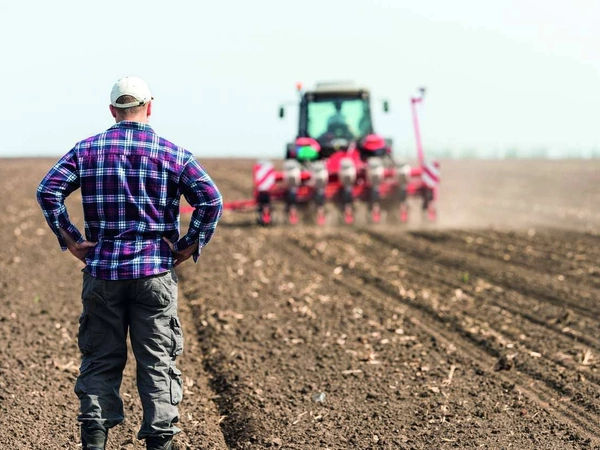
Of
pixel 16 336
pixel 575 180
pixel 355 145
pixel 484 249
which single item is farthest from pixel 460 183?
pixel 16 336

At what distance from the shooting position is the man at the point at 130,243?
3.98 m

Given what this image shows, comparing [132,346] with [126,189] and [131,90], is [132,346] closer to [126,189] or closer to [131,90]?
[126,189]

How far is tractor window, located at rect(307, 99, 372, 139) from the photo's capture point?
653 inches

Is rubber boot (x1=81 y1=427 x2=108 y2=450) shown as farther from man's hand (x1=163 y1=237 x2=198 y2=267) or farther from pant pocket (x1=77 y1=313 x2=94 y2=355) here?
man's hand (x1=163 y1=237 x2=198 y2=267)

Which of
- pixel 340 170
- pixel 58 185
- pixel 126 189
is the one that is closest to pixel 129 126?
pixel 126 189

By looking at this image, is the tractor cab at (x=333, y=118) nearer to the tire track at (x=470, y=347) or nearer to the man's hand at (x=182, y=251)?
the tire track at (x=470, y=347)

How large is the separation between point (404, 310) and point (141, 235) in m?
4.69

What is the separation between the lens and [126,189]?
13.1ft

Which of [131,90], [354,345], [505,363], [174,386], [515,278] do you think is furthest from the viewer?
[515,278]

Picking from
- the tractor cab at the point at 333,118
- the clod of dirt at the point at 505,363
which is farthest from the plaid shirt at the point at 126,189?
the tractor cab at the point at 333,118

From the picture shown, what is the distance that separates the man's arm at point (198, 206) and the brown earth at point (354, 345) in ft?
4.49

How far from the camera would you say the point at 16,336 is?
23.6ft

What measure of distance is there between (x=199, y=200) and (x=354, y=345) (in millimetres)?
3215

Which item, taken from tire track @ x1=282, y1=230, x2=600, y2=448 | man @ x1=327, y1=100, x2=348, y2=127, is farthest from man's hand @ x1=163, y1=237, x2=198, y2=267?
man @ x1=327, y1=100, x2=348, y2=127
